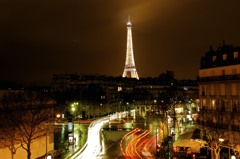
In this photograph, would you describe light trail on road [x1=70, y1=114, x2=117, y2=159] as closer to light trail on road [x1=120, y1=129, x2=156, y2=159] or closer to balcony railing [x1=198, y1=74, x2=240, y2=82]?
light trail on road [x1=120, y1=129, x2=156, y2=159]

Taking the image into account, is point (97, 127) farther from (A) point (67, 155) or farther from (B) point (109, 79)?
(B) point (109, 79)

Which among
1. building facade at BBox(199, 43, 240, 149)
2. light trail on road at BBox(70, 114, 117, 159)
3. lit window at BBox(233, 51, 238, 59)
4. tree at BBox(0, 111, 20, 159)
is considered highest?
lit window at BBox(233, 51, 238, 59)

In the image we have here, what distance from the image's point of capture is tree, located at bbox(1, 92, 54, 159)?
111 feet

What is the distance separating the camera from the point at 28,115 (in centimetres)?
3634

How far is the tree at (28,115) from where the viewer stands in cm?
3391

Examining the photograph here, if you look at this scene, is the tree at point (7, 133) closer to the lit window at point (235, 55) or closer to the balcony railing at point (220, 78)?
the balcony railing at point (220, 78)

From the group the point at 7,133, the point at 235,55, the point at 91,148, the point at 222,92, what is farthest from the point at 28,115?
the point at 235,55

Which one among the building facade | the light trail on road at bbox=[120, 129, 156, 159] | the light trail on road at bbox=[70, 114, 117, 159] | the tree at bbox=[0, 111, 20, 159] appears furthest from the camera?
the light trail on road at bbox=[120, 129, 156, 159]

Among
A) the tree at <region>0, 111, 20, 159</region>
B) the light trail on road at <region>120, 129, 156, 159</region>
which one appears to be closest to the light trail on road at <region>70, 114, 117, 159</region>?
the light trail on road at <region>120, 129, 156, 159</region>

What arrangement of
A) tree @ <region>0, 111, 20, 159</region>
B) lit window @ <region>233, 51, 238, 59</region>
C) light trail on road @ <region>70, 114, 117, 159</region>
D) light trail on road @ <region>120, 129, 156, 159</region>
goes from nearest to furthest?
1. tree @ <region>0, 111, 20, 159</region>
2. lit window @ <region>233, 51, 238, 59</region>
3. light trail on road @ <region>70, 114, 117, 159</region>
4. light trail on road @ <region>120, 129, 156, 159</region>

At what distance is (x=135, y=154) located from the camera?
42.8 meters

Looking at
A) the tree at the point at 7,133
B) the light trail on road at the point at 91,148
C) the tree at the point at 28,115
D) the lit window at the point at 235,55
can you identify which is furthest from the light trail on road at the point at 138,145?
the lit window at the point at 235,55

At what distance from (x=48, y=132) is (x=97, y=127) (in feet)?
103

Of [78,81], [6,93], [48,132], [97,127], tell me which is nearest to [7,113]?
[6,93]
